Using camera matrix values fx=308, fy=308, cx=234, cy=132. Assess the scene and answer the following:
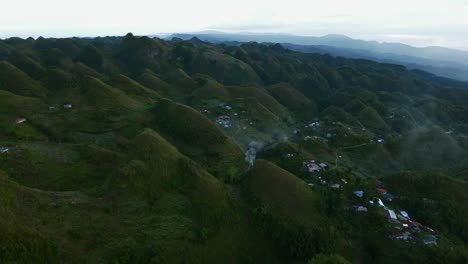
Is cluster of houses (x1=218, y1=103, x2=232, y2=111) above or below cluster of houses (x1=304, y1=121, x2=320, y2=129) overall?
above

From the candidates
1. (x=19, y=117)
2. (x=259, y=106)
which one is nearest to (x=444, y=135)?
(x=259, y=106)

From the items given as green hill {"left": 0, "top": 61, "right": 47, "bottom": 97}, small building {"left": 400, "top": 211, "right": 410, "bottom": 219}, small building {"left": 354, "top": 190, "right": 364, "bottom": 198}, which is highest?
green hill {"left": 0, "top": 61, "right": 47, "bottom": 97}

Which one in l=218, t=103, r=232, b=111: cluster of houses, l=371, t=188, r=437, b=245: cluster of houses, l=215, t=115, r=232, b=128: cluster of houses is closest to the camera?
l=371, t=188, r=437, b=245: cluster of houses

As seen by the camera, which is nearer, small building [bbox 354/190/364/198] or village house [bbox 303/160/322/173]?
small building [bbox 354/190/364/198]

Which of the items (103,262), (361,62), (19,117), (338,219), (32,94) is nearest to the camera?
(103,262)

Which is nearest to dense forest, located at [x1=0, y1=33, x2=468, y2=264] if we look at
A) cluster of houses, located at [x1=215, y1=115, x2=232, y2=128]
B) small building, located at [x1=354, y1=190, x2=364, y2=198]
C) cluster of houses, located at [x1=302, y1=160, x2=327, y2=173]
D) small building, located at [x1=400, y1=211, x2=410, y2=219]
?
small building, located at [x1=354, y1=190, x2=364, y2=198]

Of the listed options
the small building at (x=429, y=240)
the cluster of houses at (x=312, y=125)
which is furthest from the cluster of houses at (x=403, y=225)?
the cluster of houses at (x=312, y=125)

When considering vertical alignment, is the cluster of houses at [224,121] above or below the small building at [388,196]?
above

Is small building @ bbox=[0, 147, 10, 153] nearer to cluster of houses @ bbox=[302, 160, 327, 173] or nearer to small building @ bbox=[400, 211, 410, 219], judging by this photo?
cluster of houses @ bbox=[302, 160, 327, 173]

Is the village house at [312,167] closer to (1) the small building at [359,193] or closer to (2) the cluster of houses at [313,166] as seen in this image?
(2) the cluster of houses at [313,166]

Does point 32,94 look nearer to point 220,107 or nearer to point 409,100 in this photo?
point 220,107

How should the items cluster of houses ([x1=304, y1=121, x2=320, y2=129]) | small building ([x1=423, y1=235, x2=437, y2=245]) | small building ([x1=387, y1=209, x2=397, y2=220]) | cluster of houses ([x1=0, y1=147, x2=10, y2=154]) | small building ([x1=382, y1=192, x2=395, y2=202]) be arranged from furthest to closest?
cluster of houses ([x1=304, y1=121, x2=320, y2=129])
small building ([x1=382, y1=192, x2=395, y2=202])
cluster of houses ([x1=0, y1=147, x2=10, y2=154])
small building ([x1=387, y1=209, x2=397, y2=220])
small building ([x1=423, y1=235, x2=437, y2=245])
